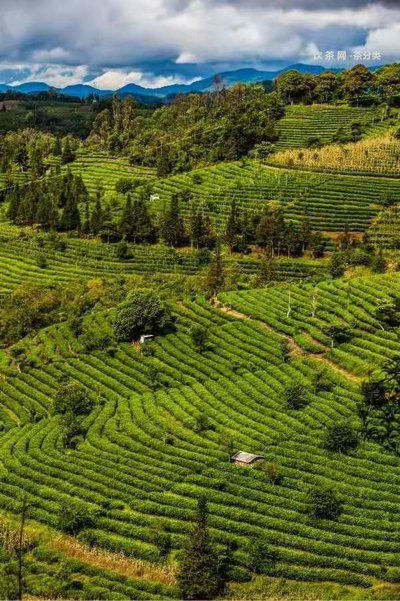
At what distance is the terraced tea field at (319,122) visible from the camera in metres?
96.4

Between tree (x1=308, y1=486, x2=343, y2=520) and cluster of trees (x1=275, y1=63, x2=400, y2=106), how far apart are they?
88.9 meters

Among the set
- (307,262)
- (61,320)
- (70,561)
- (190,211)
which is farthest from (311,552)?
(190,211)

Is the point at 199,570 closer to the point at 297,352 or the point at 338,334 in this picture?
the point at 297,352

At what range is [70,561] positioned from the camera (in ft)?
90.5

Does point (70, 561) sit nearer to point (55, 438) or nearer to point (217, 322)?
point (55, 438)

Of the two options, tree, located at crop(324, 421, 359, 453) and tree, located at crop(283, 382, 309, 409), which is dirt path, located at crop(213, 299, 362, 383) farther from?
tree, located at crop(324, 421, 359, 453)

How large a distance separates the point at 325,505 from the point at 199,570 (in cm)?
674

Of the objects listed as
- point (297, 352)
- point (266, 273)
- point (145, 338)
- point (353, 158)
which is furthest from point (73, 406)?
point (353, 158)

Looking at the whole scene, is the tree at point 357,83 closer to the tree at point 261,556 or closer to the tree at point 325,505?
the tree at point 325,505

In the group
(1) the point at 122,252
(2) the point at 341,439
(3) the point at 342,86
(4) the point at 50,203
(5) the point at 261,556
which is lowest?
(5) the point at 261,556

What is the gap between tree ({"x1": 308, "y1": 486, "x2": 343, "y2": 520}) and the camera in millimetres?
28844

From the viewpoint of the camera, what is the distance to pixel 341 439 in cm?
3334

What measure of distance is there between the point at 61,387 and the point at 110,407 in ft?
11.6

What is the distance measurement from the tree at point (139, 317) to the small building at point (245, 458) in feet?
54.4
